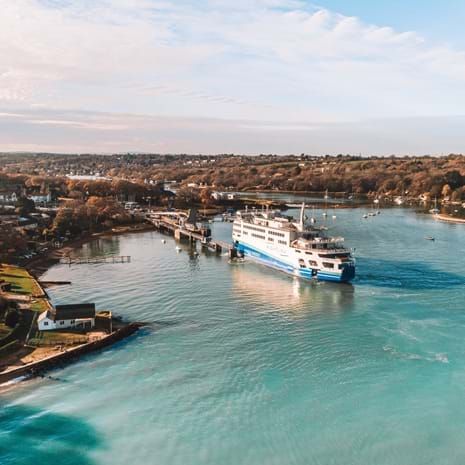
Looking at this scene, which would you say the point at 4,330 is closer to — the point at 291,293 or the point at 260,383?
the point at 260,383

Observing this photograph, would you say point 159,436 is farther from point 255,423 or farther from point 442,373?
point 442,373

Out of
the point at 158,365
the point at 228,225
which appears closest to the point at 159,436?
the point at 158,365

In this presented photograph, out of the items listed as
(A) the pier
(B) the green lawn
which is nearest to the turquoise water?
(B) the green lawn

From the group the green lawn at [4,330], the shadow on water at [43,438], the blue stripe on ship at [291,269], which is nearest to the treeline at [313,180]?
the blue stripe on ship at [291,269]

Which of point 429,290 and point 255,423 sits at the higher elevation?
point 429,290

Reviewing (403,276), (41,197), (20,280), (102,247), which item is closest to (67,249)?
(102,247)

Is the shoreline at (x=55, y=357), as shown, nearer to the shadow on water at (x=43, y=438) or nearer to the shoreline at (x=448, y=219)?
the shadow on water at (x=43, y=438)

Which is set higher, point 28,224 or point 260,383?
point 28,224
